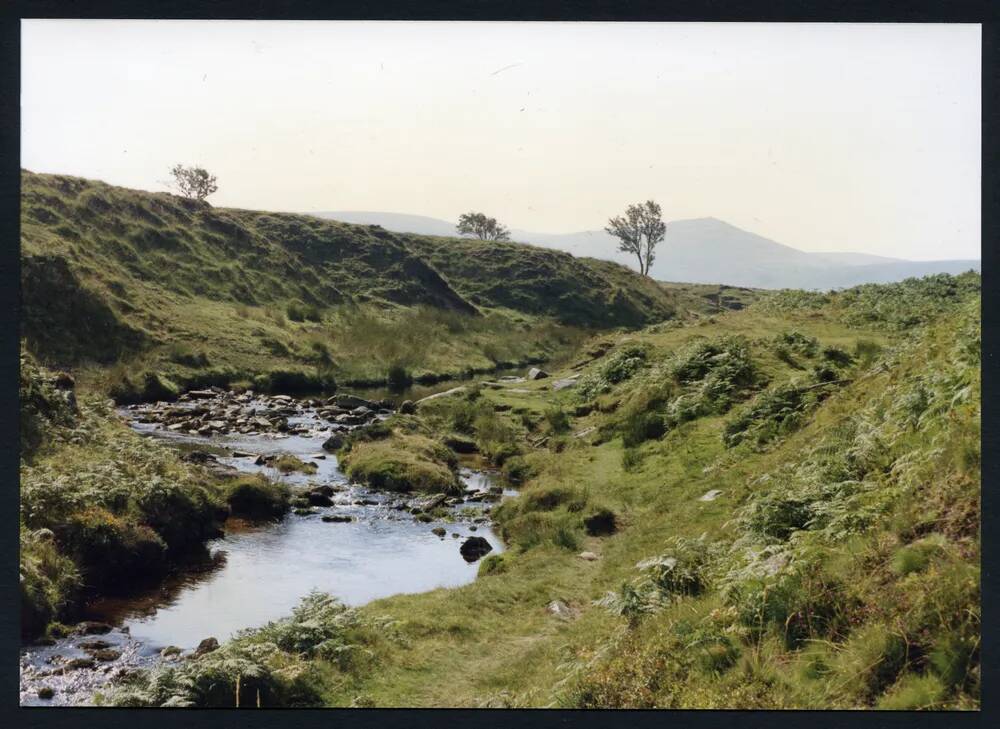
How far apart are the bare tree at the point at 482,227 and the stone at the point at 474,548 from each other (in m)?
92.4

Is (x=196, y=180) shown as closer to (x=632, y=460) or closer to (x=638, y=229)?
(x=638, y=229)

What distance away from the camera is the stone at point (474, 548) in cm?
1756

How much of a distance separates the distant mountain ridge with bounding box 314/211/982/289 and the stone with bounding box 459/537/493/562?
8.75 metres

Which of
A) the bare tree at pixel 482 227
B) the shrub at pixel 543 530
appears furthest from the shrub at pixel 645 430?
the bare tree at pixel 482 227

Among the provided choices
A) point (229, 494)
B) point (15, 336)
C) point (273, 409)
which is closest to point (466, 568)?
point (229, 494)

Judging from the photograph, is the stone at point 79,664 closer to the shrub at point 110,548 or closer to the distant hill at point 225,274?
the shrub at point 110,548

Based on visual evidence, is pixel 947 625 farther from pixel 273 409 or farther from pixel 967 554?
pixel 273 409

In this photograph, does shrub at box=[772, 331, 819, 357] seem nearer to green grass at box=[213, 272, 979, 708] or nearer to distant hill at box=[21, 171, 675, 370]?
green grass at box=[213, 272, 979, 708]

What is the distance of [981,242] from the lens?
8.73 m

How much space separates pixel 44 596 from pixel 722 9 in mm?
12963

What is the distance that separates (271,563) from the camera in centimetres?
1705

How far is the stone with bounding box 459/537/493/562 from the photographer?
17562 mm

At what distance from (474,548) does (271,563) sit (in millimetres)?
4274

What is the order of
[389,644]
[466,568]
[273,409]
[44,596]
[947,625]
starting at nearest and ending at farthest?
[947,625] < [389,644] < [44,596] < [466,568] < [273,409]
